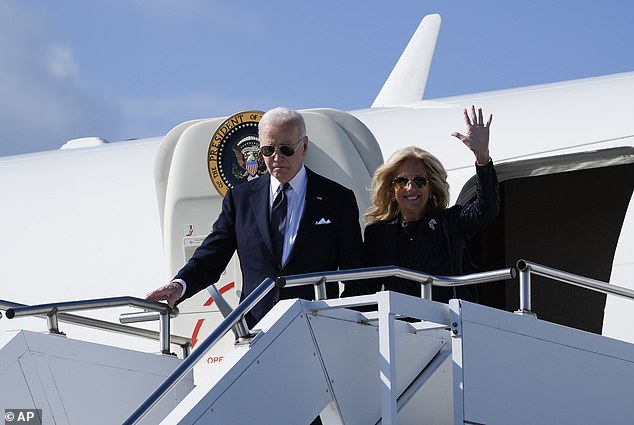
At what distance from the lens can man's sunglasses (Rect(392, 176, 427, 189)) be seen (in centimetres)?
571

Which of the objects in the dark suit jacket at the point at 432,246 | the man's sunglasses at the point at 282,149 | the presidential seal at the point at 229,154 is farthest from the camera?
the presidential seal at the point at 229,154

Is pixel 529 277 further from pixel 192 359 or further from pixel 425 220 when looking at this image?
pixel 192 359

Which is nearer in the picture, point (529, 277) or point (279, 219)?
point (529, 277)

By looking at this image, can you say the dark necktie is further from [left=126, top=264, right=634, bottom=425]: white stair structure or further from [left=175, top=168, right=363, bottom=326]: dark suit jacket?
[left=126, top=264, right=634, bottom=425]: white stair structure

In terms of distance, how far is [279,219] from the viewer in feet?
18.3

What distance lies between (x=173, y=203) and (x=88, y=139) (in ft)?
18.9

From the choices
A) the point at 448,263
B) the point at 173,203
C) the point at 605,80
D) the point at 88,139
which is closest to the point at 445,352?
the point at 448,263

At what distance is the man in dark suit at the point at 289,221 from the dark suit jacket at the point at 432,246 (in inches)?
6.5

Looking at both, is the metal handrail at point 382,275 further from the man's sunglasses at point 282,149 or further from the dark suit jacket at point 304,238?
the man's sunglasses at point 282,149

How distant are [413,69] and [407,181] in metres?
9.04

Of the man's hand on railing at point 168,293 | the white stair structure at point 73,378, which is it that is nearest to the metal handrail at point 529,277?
the man's hand on railing at point 168,293

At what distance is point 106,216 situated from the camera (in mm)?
10984

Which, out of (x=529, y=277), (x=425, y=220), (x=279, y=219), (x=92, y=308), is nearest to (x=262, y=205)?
(x=279, y=219)

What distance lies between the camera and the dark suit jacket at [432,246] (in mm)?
5633
